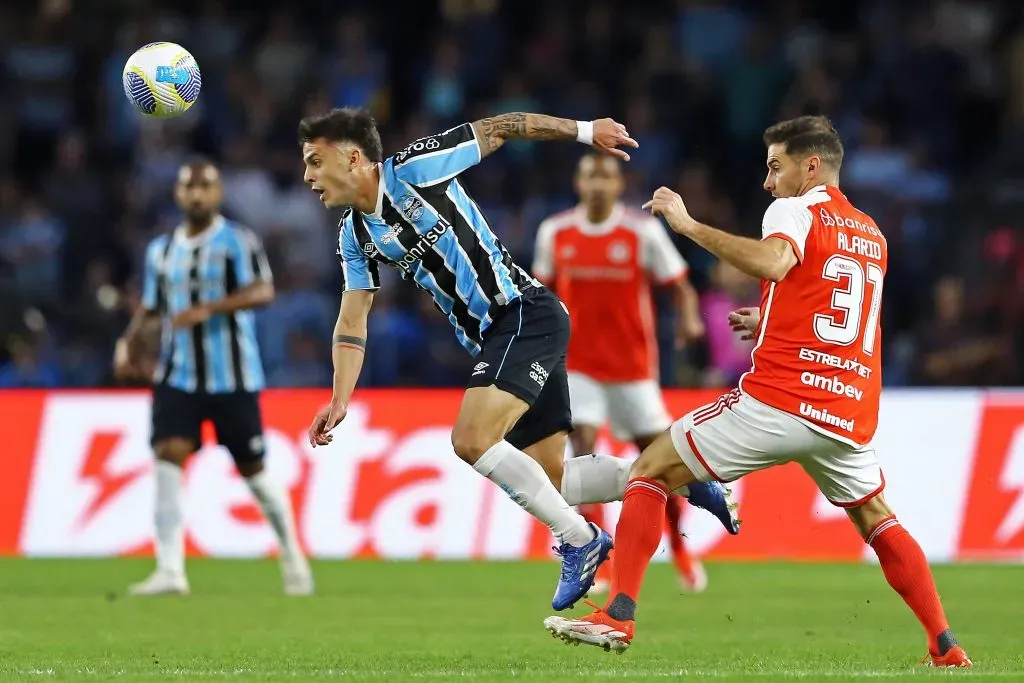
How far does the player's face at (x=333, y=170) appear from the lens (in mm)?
7551

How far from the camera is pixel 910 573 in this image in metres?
7.06

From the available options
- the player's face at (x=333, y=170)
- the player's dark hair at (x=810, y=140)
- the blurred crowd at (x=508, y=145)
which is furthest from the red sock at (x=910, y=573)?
the blurred crowd at (x=508, y=145)

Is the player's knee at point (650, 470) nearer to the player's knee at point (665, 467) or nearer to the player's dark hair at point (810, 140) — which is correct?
the player's knee at point (665, 467)

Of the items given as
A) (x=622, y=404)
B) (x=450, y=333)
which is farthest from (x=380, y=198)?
(x=450, y=333)

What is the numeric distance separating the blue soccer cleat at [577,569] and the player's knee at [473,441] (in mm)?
557

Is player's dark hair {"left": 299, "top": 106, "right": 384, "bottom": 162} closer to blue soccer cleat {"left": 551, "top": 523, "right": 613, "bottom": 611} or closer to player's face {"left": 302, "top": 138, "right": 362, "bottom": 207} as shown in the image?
player's face {"left": 302, "top": 138, "right": 362, "bottom": 207}

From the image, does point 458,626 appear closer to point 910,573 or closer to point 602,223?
point 910,573

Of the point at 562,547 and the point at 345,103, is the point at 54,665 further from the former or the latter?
the point at 345,103

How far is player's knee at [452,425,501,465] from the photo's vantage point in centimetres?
729

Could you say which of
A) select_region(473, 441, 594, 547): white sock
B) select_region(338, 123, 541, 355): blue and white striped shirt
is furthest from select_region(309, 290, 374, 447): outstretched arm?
select_region(473, 441, 594, 547): white sock

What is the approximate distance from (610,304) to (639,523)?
182 inches

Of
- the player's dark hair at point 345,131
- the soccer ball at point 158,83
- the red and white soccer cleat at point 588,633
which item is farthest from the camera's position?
the soccer ball at point 158,83

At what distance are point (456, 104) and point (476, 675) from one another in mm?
12489

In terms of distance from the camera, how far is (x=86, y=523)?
44.5 ft
